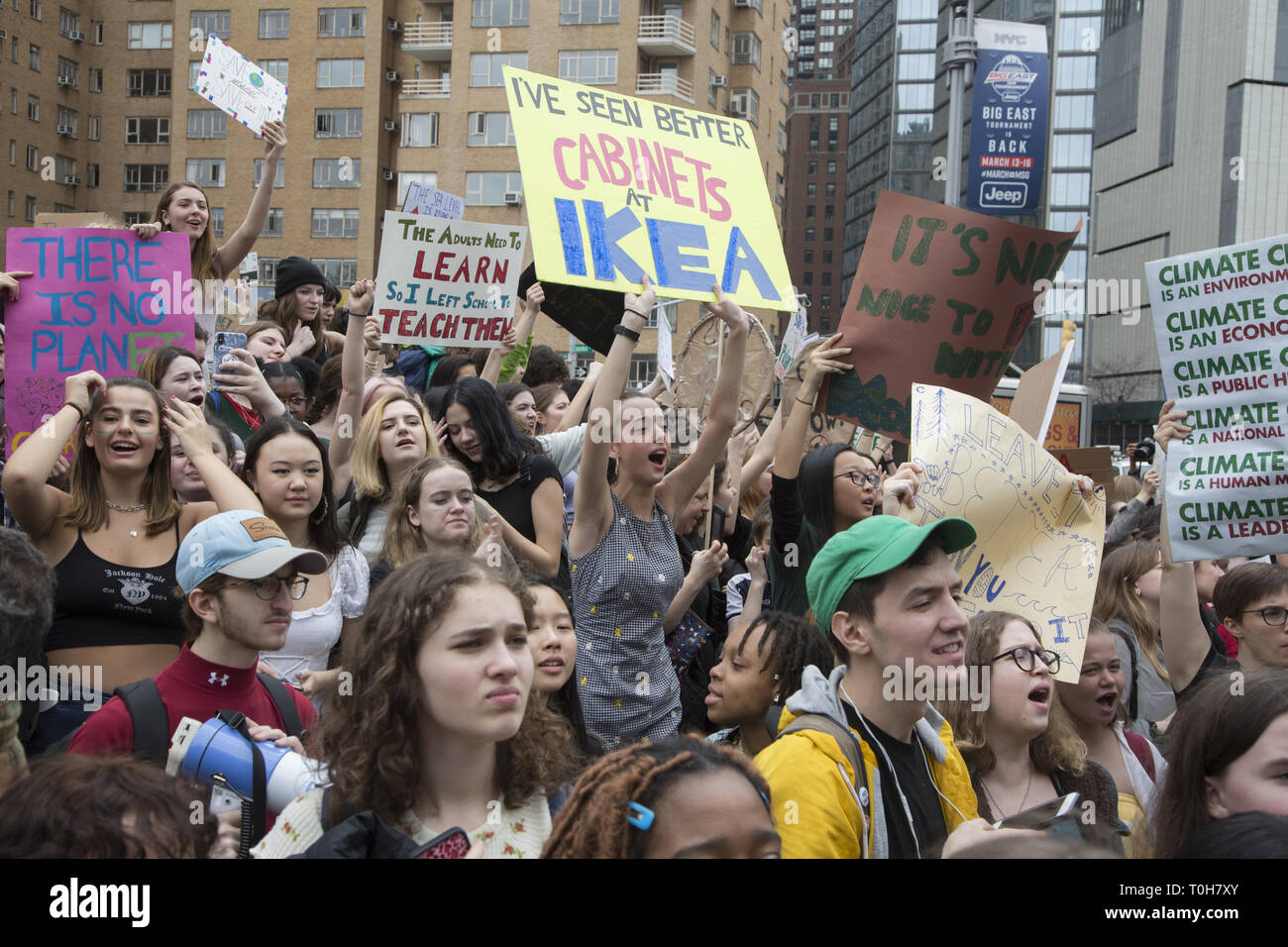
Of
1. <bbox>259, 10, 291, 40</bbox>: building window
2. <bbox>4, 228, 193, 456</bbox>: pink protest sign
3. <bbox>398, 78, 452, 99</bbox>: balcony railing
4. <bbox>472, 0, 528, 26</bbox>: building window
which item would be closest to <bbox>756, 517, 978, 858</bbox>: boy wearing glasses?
<bbox>4, 228, 193, 456</bbox>: pink protest sign

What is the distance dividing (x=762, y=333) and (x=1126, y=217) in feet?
195

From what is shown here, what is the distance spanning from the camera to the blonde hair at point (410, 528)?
15.5ft

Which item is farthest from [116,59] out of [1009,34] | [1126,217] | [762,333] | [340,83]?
[762,333]

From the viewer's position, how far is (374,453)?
5.30m

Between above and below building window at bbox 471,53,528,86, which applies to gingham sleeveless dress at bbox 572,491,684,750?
below

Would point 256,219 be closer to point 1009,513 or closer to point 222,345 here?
point 222,345

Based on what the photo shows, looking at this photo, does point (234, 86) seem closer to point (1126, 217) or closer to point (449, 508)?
point (449, 508)

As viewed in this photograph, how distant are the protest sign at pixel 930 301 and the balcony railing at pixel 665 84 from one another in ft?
162

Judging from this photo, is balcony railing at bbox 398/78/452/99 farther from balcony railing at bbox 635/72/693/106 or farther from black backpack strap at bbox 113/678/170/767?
black backpack strap at bbox 113/678/170/767

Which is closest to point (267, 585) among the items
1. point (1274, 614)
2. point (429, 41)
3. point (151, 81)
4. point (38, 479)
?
point (38, 479)

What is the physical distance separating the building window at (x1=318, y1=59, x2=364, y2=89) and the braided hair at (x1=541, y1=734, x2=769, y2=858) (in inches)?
2381

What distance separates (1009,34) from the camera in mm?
12789

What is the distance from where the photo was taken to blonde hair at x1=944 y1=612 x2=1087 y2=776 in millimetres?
3902

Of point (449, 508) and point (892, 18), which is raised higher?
point (892, 18)
